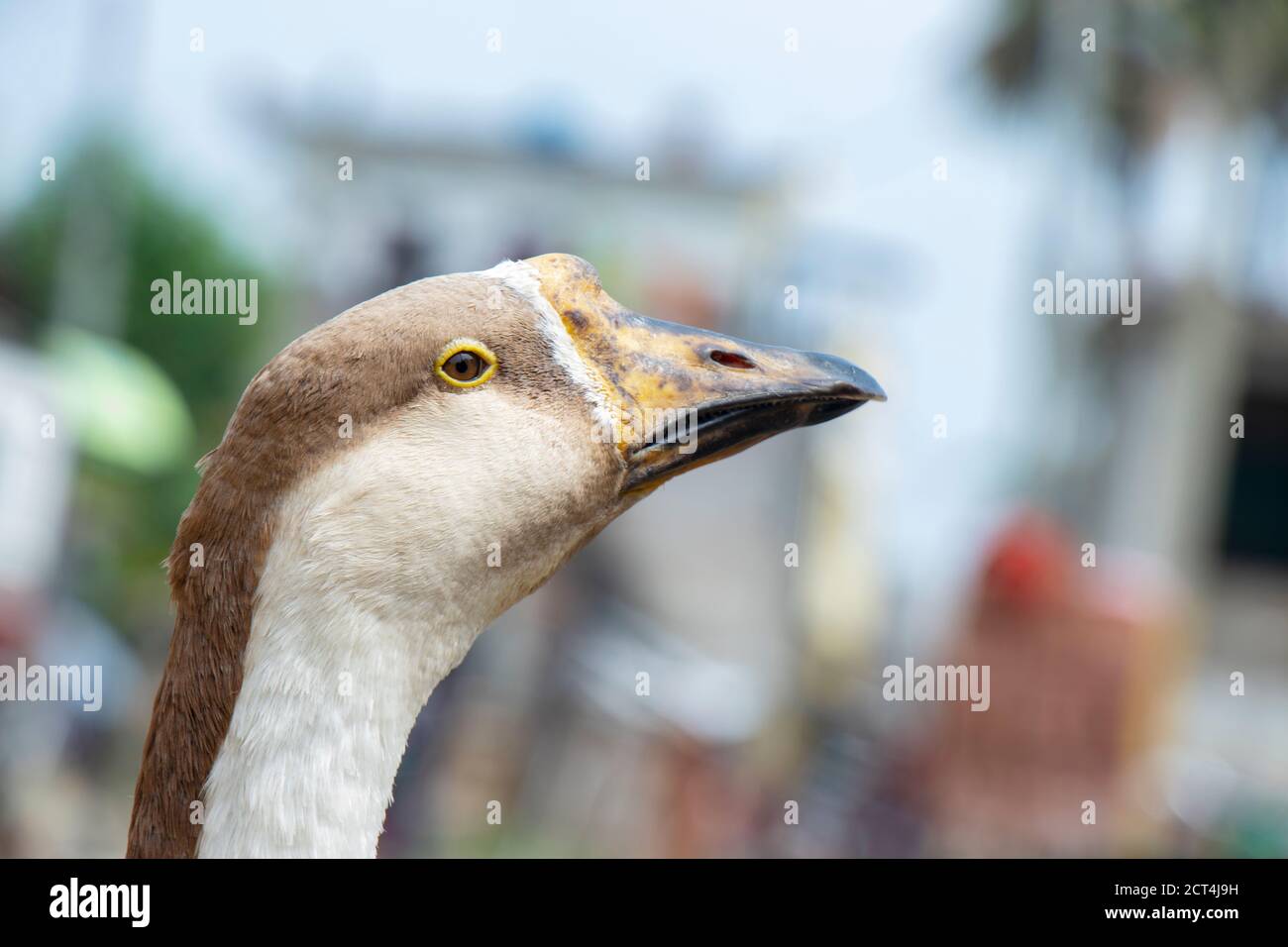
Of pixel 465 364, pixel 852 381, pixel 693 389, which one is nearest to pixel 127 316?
pixel 465 364

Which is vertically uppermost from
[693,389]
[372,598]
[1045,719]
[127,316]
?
[127,316]

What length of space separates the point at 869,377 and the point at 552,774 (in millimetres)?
10496

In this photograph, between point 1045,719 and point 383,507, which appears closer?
point 383,507

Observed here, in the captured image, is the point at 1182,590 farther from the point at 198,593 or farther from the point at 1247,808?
the point at 198,593

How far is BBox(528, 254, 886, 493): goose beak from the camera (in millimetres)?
2492

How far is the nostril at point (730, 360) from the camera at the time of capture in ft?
8.38

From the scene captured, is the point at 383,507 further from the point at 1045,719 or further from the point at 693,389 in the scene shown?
the point at 1045,719

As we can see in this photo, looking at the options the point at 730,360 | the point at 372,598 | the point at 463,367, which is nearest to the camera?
the point at 372,598

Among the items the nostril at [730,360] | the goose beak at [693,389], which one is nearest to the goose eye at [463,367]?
the goose beak at [693,389]

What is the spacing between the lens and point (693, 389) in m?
2.50

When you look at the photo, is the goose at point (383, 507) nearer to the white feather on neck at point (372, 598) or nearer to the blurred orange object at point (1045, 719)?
the white feather on neck at point (372, 598)

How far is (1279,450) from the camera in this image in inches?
890

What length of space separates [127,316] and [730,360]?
4049 cm
